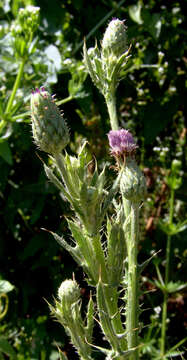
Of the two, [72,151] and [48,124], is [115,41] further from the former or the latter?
[72,151]

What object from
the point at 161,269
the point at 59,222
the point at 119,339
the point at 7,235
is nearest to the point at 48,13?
the point at 59,222

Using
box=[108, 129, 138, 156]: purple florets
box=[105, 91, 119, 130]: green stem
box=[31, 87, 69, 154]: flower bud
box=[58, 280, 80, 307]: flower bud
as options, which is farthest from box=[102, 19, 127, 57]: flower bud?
box=[58, 280, 80, 307]: flower bud

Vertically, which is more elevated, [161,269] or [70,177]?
[70,177]

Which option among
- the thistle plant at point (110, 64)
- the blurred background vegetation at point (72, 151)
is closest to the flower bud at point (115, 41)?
the thistle plant at point (110, 64)

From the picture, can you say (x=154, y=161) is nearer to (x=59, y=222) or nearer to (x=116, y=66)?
(x=59, y=222)

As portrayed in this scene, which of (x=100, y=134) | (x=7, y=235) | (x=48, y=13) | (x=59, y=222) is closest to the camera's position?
(x=48, y=13)
